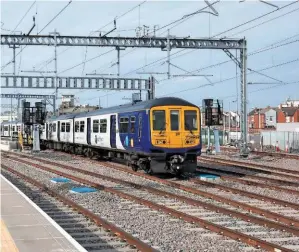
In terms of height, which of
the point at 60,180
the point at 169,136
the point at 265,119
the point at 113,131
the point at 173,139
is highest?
the point at 265,119

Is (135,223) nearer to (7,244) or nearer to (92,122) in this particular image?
(7,244)

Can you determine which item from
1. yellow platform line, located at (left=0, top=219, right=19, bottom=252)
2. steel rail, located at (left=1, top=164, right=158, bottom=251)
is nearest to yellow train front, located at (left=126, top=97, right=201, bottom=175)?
steel rail, located at (left=1, top=164, right=158, bottom=251)

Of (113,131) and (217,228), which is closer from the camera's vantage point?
(217,228)

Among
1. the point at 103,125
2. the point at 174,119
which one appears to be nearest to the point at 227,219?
the point at 174,119

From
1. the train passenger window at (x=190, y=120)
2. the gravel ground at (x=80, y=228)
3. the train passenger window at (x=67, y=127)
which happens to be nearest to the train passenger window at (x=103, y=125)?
the train passenger window at (x=190, y=120)

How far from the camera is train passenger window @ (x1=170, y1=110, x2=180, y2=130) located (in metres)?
18.8

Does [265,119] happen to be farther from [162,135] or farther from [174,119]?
[162,135]

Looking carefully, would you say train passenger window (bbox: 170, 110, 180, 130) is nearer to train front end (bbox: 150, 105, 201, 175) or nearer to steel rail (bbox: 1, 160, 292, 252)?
train front end (bbox: 150, 105, 201, 175)

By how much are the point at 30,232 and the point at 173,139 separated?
10.8 metres

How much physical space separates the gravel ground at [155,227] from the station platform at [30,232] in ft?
5.01

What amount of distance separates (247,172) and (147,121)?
5.56 meters

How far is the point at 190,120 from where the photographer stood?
1916cm

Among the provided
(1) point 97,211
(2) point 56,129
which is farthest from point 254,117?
(1) point 97,211

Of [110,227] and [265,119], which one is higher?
[265,119]
